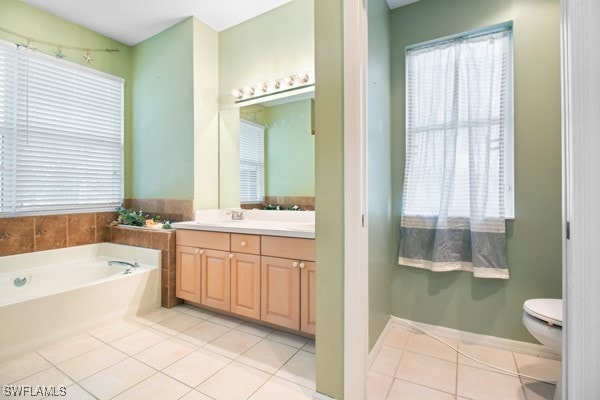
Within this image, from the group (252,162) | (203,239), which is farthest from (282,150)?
(203,239)

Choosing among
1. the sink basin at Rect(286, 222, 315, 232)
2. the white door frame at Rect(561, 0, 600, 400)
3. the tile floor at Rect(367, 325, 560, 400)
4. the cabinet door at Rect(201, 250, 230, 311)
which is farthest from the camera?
the cabinet door at Rect(201, 250, 230, 311)

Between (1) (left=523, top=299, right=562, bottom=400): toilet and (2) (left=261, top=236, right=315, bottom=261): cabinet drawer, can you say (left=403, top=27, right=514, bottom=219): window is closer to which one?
(1) (left=523, top=299, right=562, bottom=400): toilet

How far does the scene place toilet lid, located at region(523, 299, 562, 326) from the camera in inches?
54.8

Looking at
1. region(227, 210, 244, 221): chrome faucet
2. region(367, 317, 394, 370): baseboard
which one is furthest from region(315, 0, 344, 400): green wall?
region(227, 210, 244, 221): chrome faucet

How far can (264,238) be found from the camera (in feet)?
6.86

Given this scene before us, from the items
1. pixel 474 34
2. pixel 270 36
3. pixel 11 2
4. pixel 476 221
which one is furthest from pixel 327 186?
pixel 11 2

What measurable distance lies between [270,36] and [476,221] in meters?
2.43

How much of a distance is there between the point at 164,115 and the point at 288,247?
2.17 meters

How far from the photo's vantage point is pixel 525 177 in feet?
6.09

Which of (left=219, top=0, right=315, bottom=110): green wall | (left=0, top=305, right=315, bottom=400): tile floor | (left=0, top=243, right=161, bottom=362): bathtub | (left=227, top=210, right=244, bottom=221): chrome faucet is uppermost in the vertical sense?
(left=219, top=0, right=315, bottom=110): green wall

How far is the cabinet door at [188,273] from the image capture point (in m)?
2.47

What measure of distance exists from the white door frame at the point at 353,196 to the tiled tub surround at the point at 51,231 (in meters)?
2.97

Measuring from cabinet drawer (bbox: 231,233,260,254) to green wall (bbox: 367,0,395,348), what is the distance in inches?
34.6

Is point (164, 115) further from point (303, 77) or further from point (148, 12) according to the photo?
point (303, 77)
